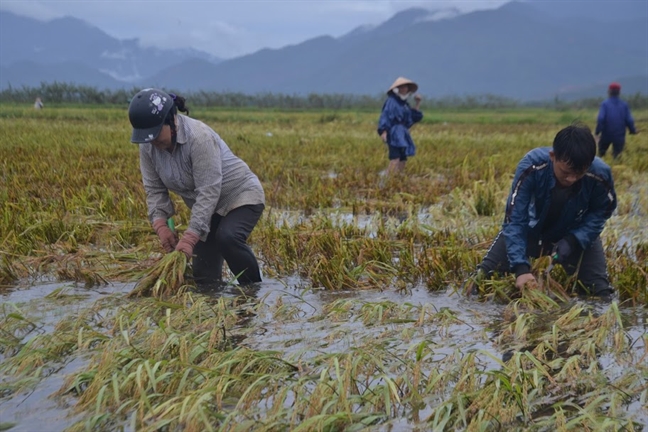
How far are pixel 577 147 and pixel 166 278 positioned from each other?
239 centimetres

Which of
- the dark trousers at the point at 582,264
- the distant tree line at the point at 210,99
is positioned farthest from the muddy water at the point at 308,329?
the distant tree line at the point at 210,99

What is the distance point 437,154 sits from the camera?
11594 millimetres

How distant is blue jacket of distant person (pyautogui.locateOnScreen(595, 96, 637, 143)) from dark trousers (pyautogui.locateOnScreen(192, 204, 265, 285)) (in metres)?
8.28

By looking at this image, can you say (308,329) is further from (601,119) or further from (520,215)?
(601,119)

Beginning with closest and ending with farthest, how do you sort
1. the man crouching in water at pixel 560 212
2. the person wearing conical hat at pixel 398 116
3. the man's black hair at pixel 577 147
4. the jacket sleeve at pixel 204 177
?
the man's black hair at pixel 577 147 → the man crouching in water at pixel 560 212 → the jacket sleeve at pixel 204 177 → the person wearing conical hat at pixel 398 116

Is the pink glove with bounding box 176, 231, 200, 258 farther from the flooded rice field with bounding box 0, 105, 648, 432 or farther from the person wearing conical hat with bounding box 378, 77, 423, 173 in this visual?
the person wearing conical hat with bounding box 378, 77, 423, 173

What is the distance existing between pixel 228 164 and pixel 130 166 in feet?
18.3

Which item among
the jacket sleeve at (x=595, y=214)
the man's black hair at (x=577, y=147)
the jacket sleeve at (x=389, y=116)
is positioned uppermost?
the man's black hair at (x=577, y=147)

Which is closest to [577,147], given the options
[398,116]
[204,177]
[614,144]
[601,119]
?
[204,177]

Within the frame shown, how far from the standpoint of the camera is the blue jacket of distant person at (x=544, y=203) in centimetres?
373

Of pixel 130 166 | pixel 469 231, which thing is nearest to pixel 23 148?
pixel 130 166

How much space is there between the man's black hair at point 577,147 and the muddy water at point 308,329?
907 mm

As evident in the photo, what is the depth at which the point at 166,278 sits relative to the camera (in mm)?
4004

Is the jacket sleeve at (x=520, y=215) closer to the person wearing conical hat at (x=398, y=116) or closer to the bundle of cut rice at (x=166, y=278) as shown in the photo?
the bundle of cut rice at (x=166, y=278)
